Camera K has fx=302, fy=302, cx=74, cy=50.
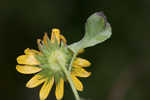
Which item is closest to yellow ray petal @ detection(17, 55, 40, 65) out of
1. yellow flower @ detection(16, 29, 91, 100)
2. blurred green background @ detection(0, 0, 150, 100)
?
yellow flower @ detection(16, 29, 91, 100)

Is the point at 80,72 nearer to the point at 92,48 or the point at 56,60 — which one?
the point at 56,60

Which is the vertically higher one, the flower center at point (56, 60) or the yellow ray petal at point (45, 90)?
the flower center at point (56, 60)

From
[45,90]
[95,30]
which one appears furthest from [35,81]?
[95,30]

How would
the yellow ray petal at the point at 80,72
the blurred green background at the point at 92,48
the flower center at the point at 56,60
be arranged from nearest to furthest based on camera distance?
the flower center at the point at 56,60 → the yellow ray petal at the point at 80,72 → the blurred green background at the point at 92,48

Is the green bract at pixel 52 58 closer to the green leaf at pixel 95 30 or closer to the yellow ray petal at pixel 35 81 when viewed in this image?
the yellow ray petal at pixel 35 81

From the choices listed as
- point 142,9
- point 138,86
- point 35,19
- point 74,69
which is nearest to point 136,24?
point 142,9

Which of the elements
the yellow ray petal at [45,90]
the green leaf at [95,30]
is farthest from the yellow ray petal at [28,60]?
the green leaf at [95,30]
